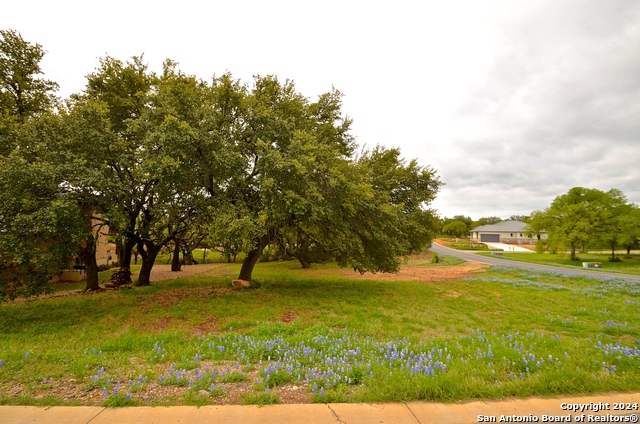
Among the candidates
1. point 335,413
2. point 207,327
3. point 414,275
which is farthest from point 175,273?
point 335,413

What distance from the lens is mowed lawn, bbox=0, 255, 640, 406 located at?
3.38m

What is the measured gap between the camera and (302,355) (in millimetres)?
4629

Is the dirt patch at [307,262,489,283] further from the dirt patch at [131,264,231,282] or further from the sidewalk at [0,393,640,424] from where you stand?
the sidewalk at [0,393,640,424]

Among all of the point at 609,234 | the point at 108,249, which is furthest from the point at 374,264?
the point at 609,234

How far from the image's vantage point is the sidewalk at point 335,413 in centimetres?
284

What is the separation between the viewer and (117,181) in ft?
32.7

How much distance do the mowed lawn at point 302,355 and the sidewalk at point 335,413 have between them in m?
0.16

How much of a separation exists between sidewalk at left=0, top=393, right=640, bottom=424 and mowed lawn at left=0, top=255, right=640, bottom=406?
16 centimetres

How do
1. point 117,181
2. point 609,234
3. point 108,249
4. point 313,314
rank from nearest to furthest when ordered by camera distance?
point 313,314 → point 117,181 → point 108,249 → point 609,234

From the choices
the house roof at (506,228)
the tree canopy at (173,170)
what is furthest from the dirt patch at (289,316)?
the house roof at (506,228)

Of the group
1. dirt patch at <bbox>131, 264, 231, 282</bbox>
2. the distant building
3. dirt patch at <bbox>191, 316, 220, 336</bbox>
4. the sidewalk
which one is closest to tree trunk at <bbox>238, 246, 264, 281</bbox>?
dirt patch at <bbox>191, 316, 220, 336</bbox>

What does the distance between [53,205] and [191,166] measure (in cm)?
410

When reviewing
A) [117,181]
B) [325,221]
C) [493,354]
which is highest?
[117,181]

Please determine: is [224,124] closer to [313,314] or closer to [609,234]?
[313,314]
